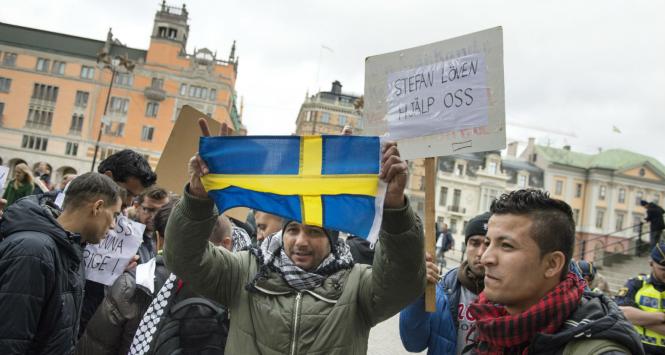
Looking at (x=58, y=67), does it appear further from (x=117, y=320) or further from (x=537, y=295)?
(x=537, y=295)

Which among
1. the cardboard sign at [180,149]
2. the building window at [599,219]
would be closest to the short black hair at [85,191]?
the cardboard sign at [180,149]

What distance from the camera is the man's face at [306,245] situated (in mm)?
2502

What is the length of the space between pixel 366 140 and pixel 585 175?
6884 centimetres

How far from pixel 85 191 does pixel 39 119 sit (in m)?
61.5

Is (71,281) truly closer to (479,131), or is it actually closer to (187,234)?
(187,234)

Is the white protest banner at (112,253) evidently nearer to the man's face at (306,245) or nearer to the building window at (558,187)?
the man's face at (306,245)

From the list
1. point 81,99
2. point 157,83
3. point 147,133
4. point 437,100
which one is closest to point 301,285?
point 437,100

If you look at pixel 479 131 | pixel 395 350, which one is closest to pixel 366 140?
pixel 479 131

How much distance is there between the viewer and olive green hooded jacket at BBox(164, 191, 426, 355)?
221cm

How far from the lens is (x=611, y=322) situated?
5.38 feet

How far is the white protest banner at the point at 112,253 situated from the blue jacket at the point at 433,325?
6.47 feet

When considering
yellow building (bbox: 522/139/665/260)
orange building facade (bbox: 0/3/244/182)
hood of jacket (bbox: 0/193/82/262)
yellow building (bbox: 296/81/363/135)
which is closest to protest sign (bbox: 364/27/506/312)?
hood of jacket (bbox: 0/193/82/262)

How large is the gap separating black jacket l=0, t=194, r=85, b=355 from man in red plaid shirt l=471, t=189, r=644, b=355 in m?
2.07

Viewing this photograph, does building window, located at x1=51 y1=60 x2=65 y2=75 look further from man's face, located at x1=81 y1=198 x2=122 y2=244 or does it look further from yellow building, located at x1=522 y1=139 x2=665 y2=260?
man's face, located at x1=81 y1=198 x2=122 y2=244
